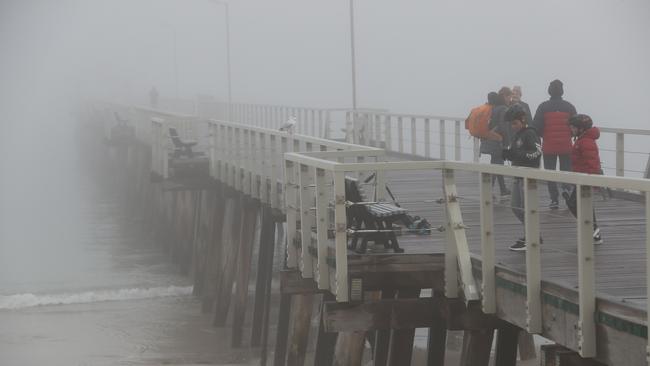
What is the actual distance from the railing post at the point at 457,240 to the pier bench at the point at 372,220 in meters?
0.49

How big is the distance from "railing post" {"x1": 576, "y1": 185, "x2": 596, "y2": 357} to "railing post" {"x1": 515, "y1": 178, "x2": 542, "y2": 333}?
0.66 meters

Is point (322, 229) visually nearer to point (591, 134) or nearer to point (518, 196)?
point (518, 196)

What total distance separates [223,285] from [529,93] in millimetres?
173365

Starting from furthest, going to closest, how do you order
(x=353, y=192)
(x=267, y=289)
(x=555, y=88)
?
(x=267, y=289)
(x=555, y=88)
(x=353, y=192)

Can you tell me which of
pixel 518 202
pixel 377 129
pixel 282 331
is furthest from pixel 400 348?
pixel 377 129

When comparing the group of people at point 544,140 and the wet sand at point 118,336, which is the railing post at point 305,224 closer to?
the group of people at point 544,140

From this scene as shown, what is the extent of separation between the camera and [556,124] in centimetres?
1359

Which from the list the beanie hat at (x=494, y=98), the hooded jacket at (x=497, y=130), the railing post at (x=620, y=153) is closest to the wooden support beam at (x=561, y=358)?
the hooded jacket at (x=497, y=130)

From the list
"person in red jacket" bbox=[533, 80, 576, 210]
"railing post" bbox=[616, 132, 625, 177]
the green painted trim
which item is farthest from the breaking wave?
the green painted trim

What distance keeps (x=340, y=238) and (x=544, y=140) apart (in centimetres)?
483

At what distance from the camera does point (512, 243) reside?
→ 32.3 feet

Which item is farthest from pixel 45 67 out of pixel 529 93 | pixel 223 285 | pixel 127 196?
pixel 223 285

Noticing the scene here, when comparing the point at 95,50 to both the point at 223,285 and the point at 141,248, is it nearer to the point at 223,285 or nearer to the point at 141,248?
the point at 141,248

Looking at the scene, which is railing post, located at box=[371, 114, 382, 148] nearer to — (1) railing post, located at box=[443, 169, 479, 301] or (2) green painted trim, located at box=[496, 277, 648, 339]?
(1) railing post, located at box=[443, 169, 479, 301]
